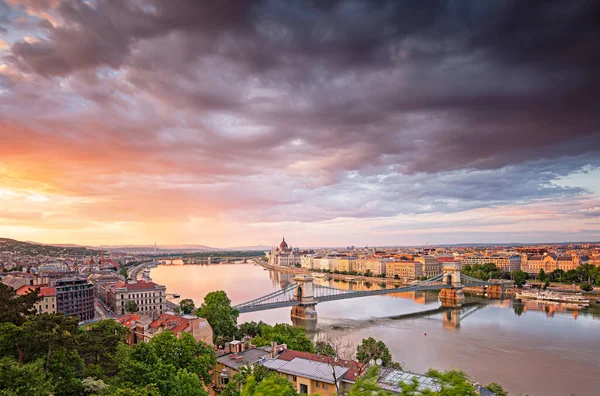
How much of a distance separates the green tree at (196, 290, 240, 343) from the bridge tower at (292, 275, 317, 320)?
34.1ft

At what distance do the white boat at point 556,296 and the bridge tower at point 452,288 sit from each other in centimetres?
572

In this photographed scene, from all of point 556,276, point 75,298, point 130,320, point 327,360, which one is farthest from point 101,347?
point 556,276

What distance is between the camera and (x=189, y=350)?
10.7m

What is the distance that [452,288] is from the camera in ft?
143

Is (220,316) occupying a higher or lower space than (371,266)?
higher

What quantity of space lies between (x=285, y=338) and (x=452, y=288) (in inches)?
1329

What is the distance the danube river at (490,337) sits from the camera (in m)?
17.2

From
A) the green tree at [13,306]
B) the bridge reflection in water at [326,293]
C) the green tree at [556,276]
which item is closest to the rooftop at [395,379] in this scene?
the green tree at [13,306]

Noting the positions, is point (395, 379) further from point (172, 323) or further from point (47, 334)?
point (172, 323)

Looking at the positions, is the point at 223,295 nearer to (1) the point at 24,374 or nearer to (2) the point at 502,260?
(1) the point at 24,374

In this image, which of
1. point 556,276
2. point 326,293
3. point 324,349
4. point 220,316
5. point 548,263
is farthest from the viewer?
point 548,263

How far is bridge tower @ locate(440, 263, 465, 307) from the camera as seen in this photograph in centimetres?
3963

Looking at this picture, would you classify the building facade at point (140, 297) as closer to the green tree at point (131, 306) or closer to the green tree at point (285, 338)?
the green tree at point (131, 306)

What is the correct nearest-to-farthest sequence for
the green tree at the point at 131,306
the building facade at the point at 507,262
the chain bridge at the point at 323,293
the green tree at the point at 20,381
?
the green tree at the point at 20,381 < the green tree at the point at 131,306 < the chain bridge at the point at 323,293 < the building facade at the point at 507,262
